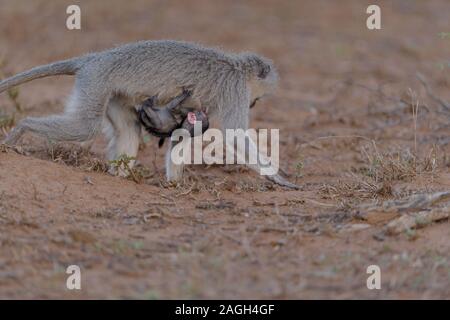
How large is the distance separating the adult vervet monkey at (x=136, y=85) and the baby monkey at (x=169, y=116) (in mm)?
67

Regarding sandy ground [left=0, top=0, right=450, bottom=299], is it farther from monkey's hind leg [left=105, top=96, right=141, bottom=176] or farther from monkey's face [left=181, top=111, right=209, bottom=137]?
monkey's face [left=181, top=111, right=209, bottom=137]

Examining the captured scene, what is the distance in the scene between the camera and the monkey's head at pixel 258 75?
683cm

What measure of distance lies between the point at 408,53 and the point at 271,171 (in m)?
6.57

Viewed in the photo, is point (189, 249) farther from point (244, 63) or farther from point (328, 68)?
point (328, 68)

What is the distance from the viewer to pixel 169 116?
6.39 meters

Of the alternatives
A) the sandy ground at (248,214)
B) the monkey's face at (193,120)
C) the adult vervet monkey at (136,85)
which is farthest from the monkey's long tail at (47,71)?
the monkey's face at (193,120)

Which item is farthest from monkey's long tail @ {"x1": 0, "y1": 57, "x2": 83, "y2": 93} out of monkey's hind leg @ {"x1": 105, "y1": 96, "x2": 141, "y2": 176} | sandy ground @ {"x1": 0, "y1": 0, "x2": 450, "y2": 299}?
sandy ground @ {"x1": 0, "y1": 0, "x2": 450, "y2": 299}

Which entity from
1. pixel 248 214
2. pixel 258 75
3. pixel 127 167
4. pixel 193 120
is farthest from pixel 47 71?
pixel 248 214

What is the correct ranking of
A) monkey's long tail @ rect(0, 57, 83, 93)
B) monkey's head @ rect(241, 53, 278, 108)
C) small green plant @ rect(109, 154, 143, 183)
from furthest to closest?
monkey's head @ rect(241, 53, 278, 108), monkey's long tail @ rect(0, 57, 83, 93), small green plant @ rect(109, 154, 143, 183)

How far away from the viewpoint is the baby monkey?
637cm

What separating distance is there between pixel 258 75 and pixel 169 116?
0.93 metres

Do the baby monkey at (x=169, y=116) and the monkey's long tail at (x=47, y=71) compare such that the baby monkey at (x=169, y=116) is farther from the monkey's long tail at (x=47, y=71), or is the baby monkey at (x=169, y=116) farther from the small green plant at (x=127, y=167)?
the monkey's long tail at (x=47, y=71)

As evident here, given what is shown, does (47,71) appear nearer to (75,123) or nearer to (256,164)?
(75,123)

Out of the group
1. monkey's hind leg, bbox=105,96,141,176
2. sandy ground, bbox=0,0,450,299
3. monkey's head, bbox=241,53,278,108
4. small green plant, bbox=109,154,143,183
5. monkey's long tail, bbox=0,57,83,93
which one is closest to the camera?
sandy ground, bbox=0,0,450,299
